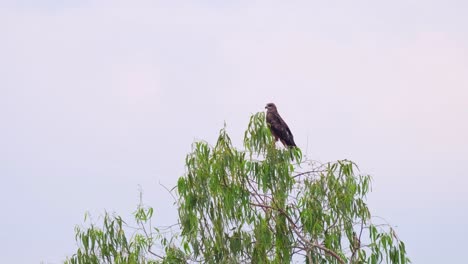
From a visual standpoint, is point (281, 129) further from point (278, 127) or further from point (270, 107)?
point (270, 107)

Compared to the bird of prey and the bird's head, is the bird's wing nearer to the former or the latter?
the bird of prey

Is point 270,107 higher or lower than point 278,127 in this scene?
higher

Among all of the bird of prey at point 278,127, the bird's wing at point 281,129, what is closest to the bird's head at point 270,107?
the bird of prey at point 278,127

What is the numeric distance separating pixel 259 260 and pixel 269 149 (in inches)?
45.4

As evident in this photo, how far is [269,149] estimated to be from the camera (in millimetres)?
9875

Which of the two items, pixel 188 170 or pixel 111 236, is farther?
pixel 111 236

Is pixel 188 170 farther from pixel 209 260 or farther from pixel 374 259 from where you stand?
pixel 374 259

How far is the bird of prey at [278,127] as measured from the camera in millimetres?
11648

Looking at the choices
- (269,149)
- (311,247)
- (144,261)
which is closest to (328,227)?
(311,247)

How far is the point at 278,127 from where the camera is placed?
39.7ft

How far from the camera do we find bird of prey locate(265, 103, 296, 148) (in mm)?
11648

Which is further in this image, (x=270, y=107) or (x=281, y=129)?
(x=270, y=107)

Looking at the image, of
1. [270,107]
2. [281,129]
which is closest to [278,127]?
[281,129]

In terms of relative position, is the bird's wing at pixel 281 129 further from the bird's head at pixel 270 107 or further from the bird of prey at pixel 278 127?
the bird's head at pixel 270 107
